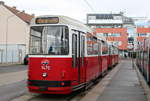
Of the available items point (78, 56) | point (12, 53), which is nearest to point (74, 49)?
point (78, 56)

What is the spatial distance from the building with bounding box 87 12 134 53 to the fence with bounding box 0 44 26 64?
45.8m

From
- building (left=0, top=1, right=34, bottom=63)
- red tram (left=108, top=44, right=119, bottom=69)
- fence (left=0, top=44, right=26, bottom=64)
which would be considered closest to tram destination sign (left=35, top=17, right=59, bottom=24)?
red tram (left=108, top=44, right=119, bottom=69)

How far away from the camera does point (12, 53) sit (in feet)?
154

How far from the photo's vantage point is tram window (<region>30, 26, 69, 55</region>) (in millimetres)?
10477

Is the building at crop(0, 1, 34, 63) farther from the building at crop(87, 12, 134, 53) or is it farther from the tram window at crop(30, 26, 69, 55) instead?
the building at crop(87, 12, 134, 53)

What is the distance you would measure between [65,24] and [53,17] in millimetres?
549

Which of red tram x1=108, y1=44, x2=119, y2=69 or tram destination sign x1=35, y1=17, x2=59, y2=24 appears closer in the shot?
tram destination sign x1=35, y1=17, x2=59, y2=24

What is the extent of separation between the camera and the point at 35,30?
1108cm

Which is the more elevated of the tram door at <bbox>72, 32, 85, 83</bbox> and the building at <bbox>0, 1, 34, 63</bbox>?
the building at <bbox>0, 1, 34, 63</bbox>

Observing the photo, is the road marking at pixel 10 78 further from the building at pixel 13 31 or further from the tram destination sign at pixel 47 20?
the building at pixel 13 31

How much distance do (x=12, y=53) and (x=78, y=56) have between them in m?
37.0

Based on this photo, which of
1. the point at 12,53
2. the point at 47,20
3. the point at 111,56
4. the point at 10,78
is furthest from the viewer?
the point at 12,53

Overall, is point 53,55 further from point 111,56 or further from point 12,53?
point 12,53

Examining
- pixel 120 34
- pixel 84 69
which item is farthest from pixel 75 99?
pixel 120 34
